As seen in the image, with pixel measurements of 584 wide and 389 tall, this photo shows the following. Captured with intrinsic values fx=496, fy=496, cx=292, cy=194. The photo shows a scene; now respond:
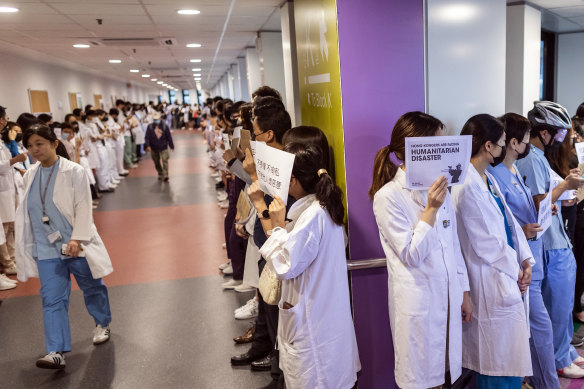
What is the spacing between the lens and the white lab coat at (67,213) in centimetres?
364

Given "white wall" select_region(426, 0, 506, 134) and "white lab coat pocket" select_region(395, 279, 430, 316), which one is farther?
"white wall" select_region(426, 0, 506, 134)

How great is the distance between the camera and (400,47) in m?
2.65

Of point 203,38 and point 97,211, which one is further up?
point 203,38

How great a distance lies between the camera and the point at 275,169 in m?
2.22

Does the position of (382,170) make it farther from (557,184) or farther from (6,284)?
(6,284)

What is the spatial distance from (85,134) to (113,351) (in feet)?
25.6

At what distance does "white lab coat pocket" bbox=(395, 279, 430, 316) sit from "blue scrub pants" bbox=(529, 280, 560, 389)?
1.00m

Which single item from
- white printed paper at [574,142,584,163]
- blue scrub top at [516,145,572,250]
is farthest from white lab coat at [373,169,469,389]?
white printed paper at [574,142,584,163]

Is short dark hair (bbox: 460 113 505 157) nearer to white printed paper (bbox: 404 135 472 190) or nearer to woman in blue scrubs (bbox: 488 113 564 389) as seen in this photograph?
woman in blue scrubs (bbox: 488 113 564 389)

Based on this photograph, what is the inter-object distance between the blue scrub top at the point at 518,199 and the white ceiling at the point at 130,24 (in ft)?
12.7

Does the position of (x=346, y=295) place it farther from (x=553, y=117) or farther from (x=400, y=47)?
(x=553, y=117)

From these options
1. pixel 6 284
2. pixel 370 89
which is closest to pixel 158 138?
pixel 6 284

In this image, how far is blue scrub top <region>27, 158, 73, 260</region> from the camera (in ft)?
11.9

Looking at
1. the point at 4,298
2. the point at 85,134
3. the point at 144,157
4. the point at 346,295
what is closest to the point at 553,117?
the point at 346,295
